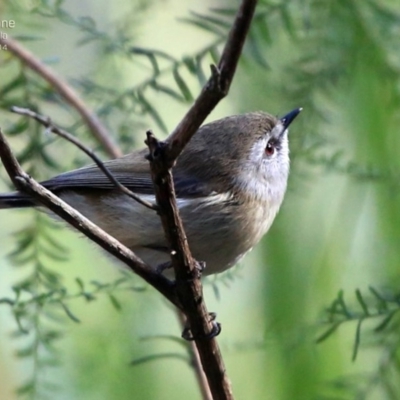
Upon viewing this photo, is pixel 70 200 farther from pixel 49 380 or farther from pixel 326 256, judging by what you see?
pixel 326 256

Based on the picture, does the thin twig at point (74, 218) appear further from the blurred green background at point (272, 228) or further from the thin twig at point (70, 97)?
the thin twig at point (70, 97)

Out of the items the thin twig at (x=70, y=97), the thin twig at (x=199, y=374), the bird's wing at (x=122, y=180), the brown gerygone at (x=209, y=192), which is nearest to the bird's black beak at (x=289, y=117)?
the brown gerygone at (x=209, y=192)

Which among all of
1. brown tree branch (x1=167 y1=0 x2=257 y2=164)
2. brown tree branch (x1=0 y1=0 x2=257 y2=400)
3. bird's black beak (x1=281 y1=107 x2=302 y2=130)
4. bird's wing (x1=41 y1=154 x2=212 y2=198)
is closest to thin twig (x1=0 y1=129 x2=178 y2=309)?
brown tree branch (x1=0 y1=0 x2=257 y2=400)

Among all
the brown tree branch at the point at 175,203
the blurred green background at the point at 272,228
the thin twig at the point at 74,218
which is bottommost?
the brown tree branch at the point at 175,203

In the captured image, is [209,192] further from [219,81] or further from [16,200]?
[219,81]

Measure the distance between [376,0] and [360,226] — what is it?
0.69m

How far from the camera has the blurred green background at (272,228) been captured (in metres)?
2.20

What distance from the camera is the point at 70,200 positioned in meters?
2.38

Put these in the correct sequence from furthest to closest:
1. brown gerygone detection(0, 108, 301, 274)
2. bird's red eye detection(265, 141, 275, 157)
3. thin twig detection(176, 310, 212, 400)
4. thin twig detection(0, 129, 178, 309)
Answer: bird's red eye detection(265, 141, 275, 157) → brown gerygone detection(0, 108, 301, 274) → thin twig detection(176, 310, 212, 400) → thin twig detection(0, 129, 178, 309)

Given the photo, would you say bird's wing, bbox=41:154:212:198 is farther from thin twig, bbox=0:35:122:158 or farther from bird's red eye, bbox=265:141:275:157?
bird's red eye, bbox=265:141:275:157

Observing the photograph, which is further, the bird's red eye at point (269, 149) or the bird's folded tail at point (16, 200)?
the bird's red eye at point (269, 149)

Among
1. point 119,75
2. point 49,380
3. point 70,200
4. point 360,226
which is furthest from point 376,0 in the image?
point 49,380

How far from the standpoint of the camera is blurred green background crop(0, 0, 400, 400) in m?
2.20

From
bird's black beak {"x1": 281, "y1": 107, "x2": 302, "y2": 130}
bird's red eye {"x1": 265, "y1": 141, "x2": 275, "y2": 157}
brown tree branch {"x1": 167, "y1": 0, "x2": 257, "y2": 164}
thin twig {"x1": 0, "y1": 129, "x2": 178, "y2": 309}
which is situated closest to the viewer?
brown tree branch {"x1": 167, "y1": 0, "x2": 257, "y2": 164}
